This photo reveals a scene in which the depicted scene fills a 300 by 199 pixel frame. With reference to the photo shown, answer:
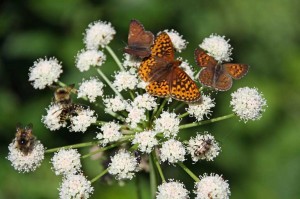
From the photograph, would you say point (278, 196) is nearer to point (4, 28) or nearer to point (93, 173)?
point (93, 173)

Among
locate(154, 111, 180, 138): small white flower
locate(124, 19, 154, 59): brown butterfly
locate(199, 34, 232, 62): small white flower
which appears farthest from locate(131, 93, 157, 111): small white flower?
locate(199, 34, 232, 62): small white flower

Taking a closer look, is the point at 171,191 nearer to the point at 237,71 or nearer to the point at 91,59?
the point at 237,71

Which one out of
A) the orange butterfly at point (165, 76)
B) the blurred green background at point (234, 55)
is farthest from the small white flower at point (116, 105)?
the blurred green background at point (234, 55)

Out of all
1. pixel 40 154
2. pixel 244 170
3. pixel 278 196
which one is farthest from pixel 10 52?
pixel 278 196

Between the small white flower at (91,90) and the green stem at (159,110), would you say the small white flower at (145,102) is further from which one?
the small white flower at (91,90)

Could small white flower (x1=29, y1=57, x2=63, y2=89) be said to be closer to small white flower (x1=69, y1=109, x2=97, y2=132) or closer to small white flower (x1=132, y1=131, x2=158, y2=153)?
small white flower (x1=69, y1=109, x2=97, y2=132)
